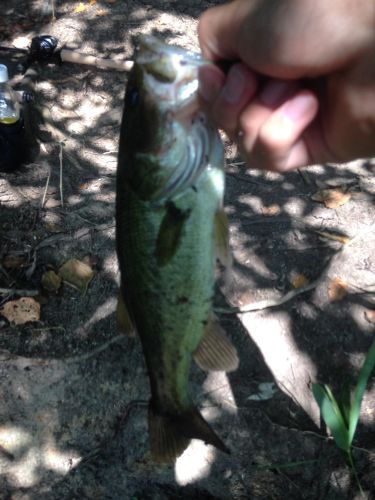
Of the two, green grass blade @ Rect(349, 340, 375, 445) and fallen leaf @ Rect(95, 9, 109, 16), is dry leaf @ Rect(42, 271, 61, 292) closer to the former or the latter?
green grass blade @ Rect(349, 340, 375, 445)

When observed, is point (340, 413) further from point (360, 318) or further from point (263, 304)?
point (263, 304)

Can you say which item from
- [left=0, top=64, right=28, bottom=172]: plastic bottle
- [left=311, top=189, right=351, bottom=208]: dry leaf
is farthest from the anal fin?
[left=0, top=64, right=28, bottom=172]: plastic bottle

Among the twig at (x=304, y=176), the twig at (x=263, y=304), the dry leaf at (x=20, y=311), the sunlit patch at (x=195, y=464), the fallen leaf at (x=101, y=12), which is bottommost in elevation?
the sunlit patch at (x=195, y=464)

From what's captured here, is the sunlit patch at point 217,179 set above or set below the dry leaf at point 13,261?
above

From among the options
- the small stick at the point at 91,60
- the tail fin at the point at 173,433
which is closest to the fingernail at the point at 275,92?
the tail fin at the point at 173,433

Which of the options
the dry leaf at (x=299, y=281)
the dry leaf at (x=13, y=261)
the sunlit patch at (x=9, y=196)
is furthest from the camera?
the sunlit patch at (x=9, y=196)

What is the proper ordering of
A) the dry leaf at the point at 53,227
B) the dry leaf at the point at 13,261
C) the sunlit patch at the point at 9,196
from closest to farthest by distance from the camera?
the dry leaf at the point at 13,261 < the dry leaf at the point at 53,227 < the sunlit patch at the point at 9,196

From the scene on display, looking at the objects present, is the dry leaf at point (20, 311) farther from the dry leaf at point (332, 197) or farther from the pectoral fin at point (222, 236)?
the dry leaf at point (332, 197)

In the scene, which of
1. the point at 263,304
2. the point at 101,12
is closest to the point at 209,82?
the point at 263,304

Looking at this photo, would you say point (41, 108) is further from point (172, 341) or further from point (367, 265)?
point (172, 341)
